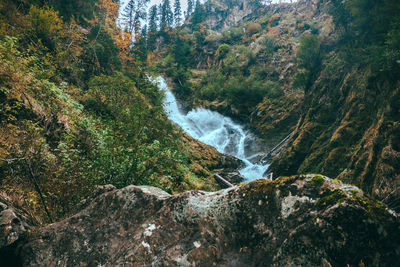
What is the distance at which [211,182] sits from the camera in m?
12.4

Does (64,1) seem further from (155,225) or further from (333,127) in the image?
(333,127)

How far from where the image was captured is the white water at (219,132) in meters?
21.7

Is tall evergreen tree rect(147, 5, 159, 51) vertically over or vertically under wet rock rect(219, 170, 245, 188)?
over

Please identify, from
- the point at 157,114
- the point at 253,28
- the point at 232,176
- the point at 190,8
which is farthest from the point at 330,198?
the point at 190,8

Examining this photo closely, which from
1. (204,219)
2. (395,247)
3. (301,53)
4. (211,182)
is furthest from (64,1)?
(395,247)

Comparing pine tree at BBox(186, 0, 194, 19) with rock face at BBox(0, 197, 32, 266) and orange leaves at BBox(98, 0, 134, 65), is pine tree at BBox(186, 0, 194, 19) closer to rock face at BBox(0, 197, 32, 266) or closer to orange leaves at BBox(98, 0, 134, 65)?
orange leaves at BBox(98, 0, 134, 65)

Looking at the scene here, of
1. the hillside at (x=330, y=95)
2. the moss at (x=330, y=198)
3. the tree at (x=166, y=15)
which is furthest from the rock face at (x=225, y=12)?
the moss at (x=330, y=198)

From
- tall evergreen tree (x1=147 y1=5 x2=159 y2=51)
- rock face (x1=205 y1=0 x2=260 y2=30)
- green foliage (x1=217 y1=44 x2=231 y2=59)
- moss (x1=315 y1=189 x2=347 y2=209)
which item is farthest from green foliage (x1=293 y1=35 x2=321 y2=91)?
rock face (x1=205 y1=0 x2=260 y2=30)

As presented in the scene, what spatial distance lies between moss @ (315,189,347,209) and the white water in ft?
50.9

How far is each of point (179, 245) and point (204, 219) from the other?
48 centimetres

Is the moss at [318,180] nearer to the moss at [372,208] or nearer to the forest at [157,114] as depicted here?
the forest at [157,114]

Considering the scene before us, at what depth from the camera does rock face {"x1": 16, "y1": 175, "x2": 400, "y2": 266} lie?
205 centimetres

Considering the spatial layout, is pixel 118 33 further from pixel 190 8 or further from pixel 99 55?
pixel 190 8

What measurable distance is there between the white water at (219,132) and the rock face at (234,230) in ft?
49.8
